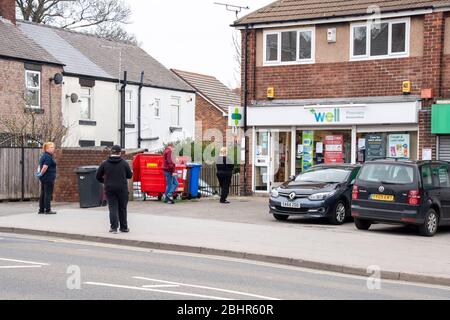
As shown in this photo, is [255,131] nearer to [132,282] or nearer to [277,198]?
[277,198]

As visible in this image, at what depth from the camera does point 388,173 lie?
17203 mm

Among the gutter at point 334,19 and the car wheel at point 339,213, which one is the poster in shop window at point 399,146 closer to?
the gutter at point 334,19

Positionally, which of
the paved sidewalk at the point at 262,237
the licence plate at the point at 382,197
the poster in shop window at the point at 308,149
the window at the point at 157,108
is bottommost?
the paved sidewalk at the point at 262,237

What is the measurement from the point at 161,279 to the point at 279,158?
15315 millimetres

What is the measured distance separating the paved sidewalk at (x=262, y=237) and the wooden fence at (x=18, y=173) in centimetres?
146

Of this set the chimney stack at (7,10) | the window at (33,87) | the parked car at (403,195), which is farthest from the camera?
the chimney stack at (7,10)

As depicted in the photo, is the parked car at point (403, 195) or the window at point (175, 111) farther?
the window at point (175, 111)

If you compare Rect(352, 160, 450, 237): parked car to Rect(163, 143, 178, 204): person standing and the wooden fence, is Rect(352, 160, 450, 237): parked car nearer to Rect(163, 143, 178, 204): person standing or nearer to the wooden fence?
Rect(163, 143, 178, 204): person standing

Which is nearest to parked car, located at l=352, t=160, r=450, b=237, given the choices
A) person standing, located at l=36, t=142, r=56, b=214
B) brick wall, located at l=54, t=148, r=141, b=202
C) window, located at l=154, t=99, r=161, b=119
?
person standing, located at l=36, t=142, r=56, b=214

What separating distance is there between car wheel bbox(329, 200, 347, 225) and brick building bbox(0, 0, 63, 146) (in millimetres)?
15226

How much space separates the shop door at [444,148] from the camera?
22.2 metres

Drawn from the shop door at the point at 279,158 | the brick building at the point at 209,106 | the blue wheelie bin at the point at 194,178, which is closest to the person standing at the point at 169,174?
the blue wheelie bin at the point at 194,178

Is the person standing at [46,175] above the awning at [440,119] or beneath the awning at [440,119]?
beneath
